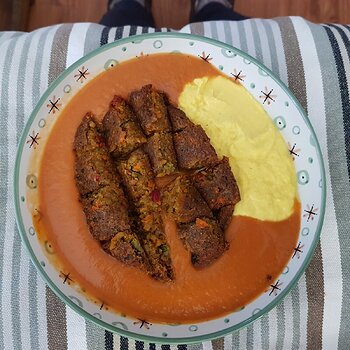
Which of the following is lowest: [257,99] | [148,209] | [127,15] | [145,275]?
[145,275]

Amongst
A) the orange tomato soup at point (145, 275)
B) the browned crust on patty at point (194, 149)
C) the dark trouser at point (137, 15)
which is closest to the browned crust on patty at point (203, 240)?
the orange tomato soup at point (145, 275)

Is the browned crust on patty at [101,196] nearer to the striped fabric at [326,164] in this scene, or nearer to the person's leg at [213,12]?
the striped fabric at [326,164]

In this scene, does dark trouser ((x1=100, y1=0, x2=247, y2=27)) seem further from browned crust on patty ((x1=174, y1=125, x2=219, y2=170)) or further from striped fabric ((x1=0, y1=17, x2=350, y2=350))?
browned crust on patty ((x1=174, y1=125, x2=219, y2=170))

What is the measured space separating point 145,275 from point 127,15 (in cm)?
100

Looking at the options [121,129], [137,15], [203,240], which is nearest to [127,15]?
[137,15]

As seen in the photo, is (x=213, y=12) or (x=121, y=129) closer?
(x=121, y=129)

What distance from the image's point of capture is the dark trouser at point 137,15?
1674mm

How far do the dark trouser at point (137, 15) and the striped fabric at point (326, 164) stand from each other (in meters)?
0.32

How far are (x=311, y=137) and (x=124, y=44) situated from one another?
21.1 inches

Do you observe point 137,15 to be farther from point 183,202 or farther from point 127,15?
point 183,202

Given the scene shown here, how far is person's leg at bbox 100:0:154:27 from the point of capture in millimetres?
1672

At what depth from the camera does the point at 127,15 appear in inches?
66.7

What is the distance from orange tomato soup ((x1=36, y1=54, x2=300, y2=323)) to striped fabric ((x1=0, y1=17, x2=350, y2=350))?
5.4 inches

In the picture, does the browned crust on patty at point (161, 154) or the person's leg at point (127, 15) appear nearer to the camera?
the browned crust on patty at point (161, 154)
